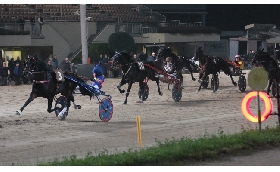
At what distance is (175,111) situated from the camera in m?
22.8

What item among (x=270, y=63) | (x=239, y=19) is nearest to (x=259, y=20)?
(x=239, y=19)

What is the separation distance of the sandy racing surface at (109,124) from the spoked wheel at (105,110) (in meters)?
0.17

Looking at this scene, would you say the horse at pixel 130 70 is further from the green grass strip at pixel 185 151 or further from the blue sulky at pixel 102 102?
the green grass strip at pixel 185 151

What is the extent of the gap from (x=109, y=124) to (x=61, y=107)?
155cm

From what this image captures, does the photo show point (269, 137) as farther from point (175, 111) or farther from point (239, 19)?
point (239, 19)

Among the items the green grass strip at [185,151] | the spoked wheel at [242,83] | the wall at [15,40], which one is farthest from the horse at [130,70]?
the wall at [15,40]

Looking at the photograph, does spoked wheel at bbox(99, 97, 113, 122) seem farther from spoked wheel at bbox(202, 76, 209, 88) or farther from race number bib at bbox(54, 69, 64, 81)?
spoked wheel at bbox(202, 76, 209, 88)

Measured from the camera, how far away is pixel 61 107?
64.1ft

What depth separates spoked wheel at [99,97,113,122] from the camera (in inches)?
755

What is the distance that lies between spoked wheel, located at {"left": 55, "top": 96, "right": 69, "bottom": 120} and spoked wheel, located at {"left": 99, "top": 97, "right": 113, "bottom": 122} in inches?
39.0

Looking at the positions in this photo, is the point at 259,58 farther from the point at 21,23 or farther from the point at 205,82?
the point at 21,23

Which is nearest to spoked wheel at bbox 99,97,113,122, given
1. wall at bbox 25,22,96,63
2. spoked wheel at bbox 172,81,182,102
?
spoked wheel at bbox 172,81,182,102

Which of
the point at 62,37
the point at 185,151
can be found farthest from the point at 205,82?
the point at 185,151

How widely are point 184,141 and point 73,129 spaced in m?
4.54
